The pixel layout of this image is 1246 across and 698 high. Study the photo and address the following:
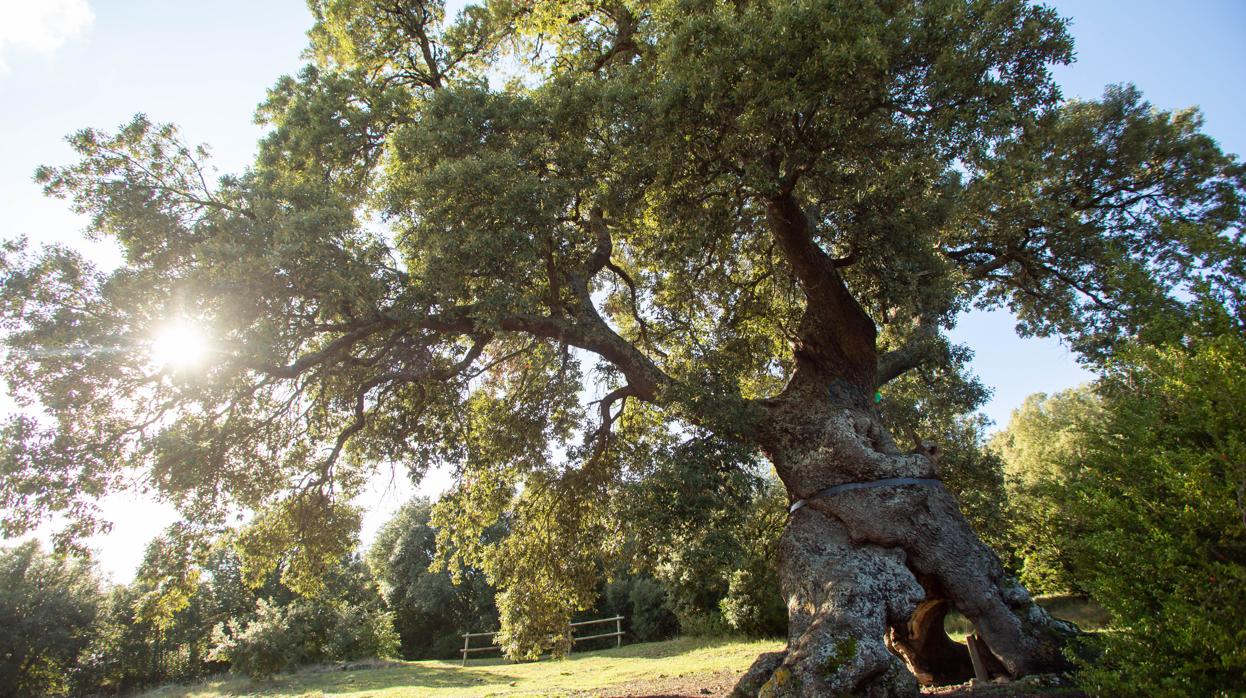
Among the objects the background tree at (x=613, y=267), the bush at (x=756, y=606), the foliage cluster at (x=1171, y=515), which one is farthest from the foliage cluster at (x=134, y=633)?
the foliage cluster at (x=1171, y=515)

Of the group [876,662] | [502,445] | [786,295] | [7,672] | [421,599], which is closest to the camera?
[876,662]

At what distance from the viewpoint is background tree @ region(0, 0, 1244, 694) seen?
24.0 ft

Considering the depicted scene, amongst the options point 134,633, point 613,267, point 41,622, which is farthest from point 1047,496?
point 134,633

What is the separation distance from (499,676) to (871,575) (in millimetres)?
13718

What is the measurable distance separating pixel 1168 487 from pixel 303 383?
35.4 ft

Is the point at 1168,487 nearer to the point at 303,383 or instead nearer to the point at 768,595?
the point at 303,383

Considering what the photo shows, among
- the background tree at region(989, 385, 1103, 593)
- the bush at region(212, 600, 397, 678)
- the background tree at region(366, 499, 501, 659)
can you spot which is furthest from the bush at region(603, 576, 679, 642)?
the background tree at region(989, 385, 1103, 593)

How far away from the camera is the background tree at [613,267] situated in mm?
7324

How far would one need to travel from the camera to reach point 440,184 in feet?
26.1

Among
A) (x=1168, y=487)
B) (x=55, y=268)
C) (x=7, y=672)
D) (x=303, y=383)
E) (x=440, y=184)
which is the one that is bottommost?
(x=7, y=672)

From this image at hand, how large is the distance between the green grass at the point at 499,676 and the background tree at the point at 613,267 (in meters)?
2.42

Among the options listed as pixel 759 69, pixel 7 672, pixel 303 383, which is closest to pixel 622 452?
pixel 303 383

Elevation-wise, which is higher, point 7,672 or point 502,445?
point 502,445

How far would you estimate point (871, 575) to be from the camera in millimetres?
7414
